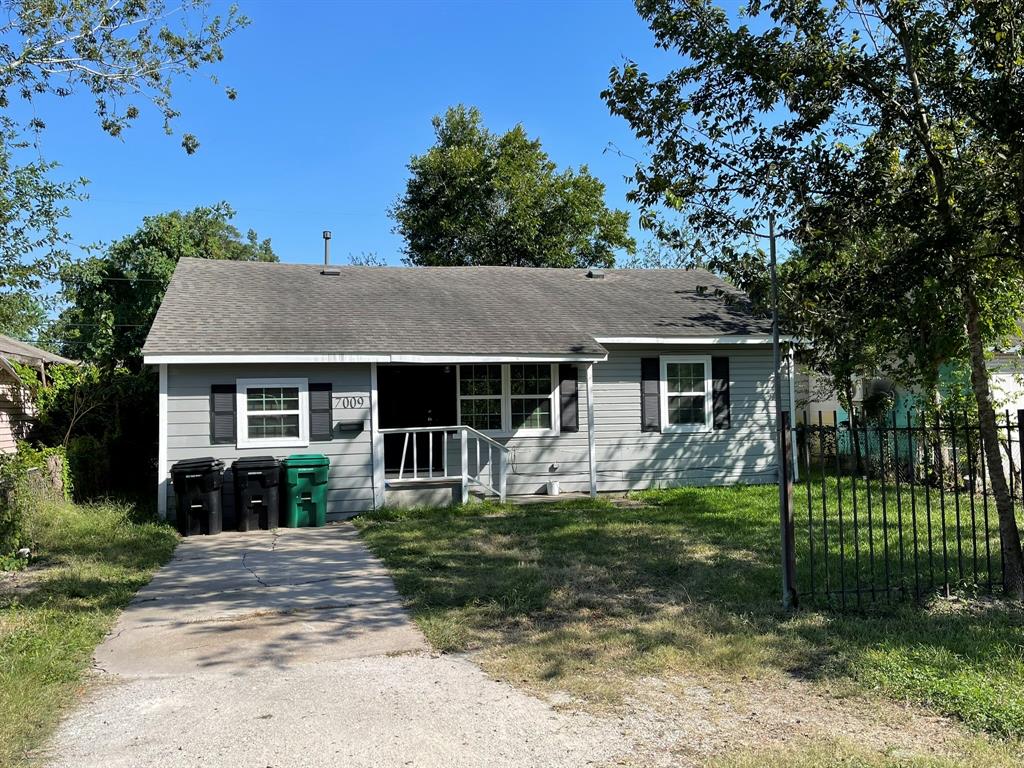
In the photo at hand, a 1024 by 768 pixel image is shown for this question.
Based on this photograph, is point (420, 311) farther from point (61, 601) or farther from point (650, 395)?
point (61, 601)

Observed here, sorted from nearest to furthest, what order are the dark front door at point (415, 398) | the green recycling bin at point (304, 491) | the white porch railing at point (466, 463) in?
the green recycling bin at point (304, 491)
the white porch railing at point (466, 463)
the dark front door at point (415, 398)

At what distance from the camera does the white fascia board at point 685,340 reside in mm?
13594

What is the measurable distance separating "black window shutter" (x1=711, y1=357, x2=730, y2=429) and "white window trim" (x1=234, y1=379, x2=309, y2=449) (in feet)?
23.8

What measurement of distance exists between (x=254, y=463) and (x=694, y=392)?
779 cm

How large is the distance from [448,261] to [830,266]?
22795 mm

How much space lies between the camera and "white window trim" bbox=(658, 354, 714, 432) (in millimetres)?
14086

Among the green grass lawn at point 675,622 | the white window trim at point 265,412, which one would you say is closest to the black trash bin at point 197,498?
the white window trim at point 265,412

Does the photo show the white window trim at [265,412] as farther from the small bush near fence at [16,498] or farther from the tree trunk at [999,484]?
the tree trunk at [999,484]

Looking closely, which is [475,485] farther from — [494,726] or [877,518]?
[494,726]

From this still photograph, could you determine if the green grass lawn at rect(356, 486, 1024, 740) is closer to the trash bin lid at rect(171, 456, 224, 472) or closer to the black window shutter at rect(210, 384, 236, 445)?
the trash bin lid at rect(171, 456, 224, 472)

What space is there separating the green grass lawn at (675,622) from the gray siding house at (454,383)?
10.8ft

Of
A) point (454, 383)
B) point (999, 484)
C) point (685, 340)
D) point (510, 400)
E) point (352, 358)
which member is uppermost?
point (685, 340)

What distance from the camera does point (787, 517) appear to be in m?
5.87

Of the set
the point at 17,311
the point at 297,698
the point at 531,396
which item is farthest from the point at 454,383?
the point at 297,698
